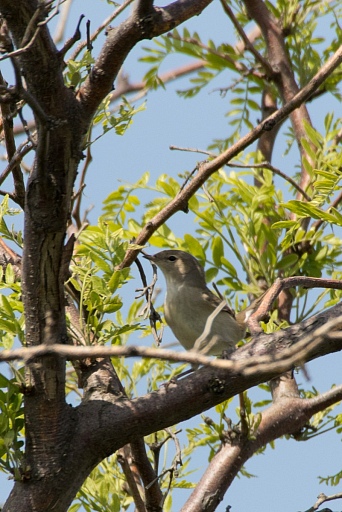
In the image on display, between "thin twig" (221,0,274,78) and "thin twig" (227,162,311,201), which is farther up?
"thin twig" (221,0,274,78)

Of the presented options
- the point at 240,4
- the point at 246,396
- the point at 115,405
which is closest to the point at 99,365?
the point at 115,405

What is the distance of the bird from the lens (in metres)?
4.43

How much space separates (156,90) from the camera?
4.80m

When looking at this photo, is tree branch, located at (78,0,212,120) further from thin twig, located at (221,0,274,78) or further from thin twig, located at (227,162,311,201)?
thin twig, located at (221,0,274,78)

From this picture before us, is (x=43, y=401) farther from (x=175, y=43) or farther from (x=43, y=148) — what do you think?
(x=175, y=43)

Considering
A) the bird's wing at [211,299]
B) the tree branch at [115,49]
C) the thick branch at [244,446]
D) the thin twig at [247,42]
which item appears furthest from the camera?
the bird's wing at [211,299]

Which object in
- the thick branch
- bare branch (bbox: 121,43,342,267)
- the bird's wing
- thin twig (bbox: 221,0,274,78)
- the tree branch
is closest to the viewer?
the tree branch

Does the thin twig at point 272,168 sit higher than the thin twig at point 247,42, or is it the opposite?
the thin twig at point 247,42

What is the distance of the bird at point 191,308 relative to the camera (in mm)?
4430

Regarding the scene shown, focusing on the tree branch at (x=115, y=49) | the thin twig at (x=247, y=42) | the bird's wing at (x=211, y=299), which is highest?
the thin twig at (x=247, y=42)

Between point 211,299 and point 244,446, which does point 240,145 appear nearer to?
point 244,446

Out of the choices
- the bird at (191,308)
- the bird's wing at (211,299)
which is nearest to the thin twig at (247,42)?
the bird at (191,308)

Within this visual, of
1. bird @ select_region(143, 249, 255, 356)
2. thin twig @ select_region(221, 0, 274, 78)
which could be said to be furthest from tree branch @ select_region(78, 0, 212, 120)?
thin twig @ select_region(221, 0, 274, 78)

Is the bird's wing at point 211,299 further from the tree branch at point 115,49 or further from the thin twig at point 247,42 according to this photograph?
the tree branch at point 115,49
